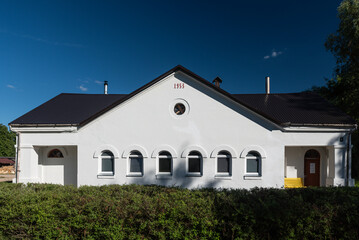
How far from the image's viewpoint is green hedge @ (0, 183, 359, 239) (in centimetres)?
469

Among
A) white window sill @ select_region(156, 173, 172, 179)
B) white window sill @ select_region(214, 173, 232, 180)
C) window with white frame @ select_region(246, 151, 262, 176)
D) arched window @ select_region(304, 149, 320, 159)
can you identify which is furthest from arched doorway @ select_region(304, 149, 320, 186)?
white window sill @ select_region(156, 173, 172, 179)

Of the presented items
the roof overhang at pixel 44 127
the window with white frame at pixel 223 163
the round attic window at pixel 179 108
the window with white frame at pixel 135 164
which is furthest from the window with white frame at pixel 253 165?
the roof overhang at pixel 44 127

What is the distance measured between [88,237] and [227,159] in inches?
297

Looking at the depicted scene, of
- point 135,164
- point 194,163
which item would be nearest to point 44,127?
point 135,164

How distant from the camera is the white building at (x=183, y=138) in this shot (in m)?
10.1

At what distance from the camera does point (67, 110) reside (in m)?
12.5

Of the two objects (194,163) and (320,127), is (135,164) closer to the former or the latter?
(194,163)

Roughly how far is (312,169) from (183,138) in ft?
29.3

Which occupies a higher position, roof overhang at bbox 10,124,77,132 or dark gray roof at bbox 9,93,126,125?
dark gray roof at bbox 9,93,126,125

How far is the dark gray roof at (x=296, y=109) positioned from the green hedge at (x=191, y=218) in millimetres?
5898

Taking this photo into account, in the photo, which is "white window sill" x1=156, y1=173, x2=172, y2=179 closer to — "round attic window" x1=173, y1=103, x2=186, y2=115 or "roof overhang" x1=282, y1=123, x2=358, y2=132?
"round attic window" x1=173, y1=103, x2=186, y2=115

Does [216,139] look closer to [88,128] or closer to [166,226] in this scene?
[166,226]

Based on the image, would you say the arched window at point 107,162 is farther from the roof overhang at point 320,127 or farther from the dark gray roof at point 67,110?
the roof overhang at point 320,127

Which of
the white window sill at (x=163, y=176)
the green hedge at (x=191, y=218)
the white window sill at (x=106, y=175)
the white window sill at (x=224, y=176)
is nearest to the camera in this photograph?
the green hedge at (x=191, y=218)
